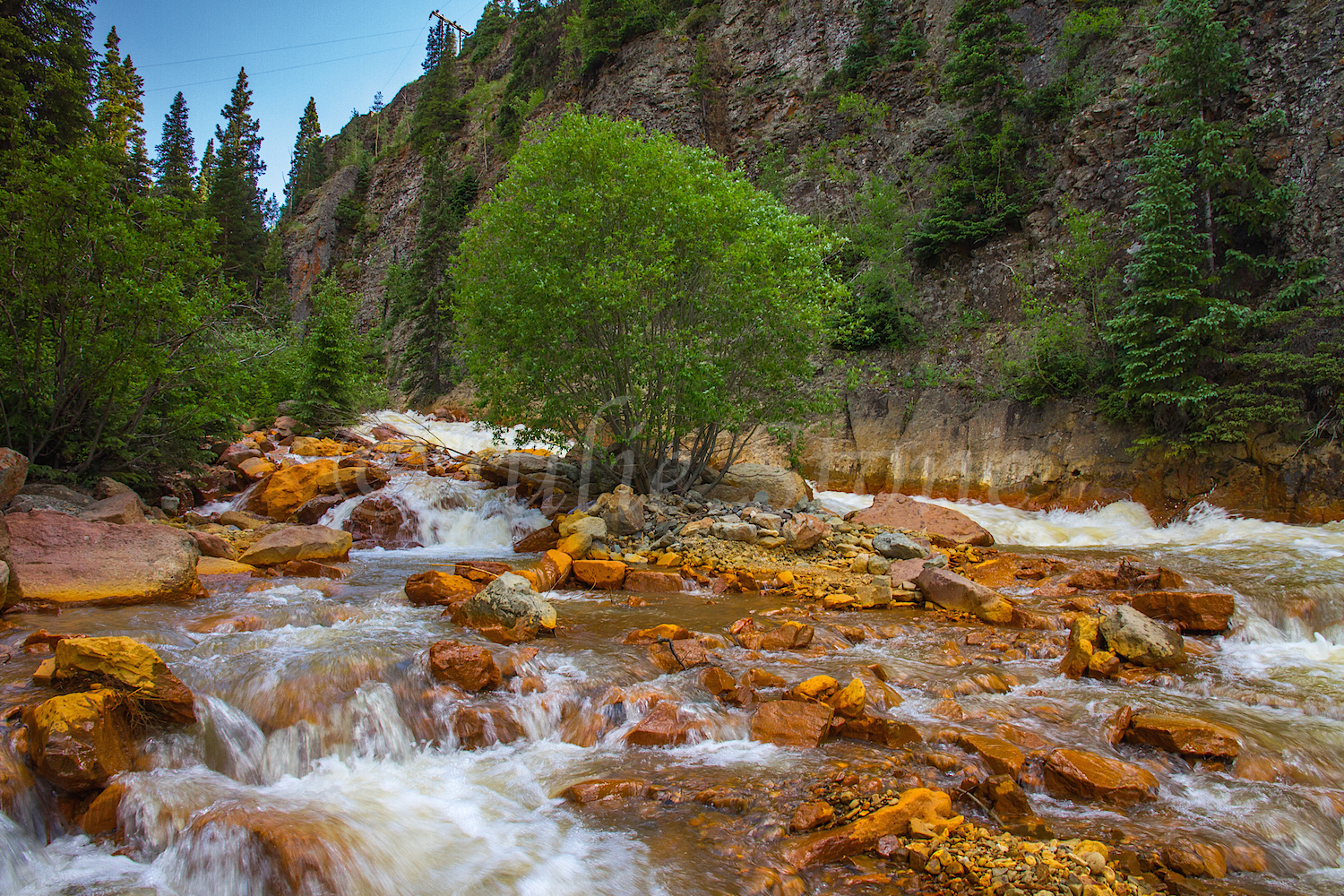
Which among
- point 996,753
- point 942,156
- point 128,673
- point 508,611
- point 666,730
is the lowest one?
point 666,730

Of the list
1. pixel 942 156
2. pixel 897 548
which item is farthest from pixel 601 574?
pixel 942 156

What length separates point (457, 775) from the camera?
3.83 m

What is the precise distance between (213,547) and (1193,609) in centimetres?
1154

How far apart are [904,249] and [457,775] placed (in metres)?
21.5

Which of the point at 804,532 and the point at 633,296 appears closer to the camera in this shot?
the point at 804,532

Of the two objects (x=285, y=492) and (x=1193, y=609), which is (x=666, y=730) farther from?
(x=285, y=492)

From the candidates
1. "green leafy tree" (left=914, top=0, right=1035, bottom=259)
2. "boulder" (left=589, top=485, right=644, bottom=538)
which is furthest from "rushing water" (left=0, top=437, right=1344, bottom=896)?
"green leafy tree" (left=914, top=0, right=1035, bottom=259)

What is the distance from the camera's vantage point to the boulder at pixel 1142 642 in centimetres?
513

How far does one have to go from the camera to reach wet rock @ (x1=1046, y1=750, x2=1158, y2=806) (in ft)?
11.0

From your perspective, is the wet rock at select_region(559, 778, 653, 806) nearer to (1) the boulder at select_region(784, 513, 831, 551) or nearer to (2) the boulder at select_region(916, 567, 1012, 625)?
(2) the boulder at select_region(916, 567, 1012, 625)

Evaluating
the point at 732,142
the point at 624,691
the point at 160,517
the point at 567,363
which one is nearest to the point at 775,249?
the point at 567,363

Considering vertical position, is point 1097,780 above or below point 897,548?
below

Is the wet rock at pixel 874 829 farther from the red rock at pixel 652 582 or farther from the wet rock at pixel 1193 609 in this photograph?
the red rock at pixel 652 582

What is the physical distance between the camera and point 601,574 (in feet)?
27.7
